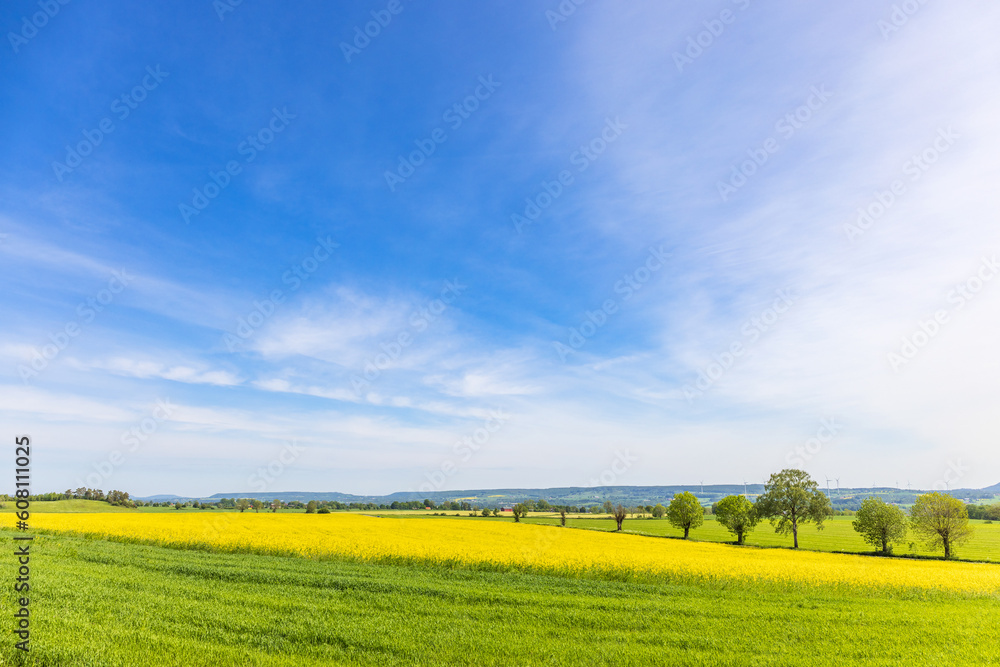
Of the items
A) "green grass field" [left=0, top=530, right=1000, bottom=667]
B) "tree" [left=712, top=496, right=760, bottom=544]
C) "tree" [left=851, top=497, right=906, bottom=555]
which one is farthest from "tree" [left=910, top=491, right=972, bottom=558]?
"green grass field" [left=0, top=530, right=1000, bottom=667]

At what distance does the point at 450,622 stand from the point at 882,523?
191ft

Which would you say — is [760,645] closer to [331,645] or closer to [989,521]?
[331,645]

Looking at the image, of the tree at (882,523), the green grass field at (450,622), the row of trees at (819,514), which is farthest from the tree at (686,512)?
the green grass field at (450,622)

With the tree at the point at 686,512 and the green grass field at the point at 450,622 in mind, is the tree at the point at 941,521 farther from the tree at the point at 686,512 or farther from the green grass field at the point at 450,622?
the green grass field at the point at 450,622

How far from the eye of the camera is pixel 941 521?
164 feet

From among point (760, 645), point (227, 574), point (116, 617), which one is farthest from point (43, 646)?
point (760, 645)

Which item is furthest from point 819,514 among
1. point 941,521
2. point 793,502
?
point 941,521

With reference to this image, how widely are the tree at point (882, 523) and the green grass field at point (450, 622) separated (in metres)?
39.3

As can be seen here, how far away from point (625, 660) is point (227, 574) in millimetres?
15651

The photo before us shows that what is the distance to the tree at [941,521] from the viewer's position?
49531 mm

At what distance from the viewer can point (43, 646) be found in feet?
31.7

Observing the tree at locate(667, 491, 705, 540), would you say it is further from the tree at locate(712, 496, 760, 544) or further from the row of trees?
the tree at locate(712, 496, 760, 544)

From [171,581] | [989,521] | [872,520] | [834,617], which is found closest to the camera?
[834,617]

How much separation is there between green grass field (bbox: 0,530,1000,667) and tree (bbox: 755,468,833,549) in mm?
41856
